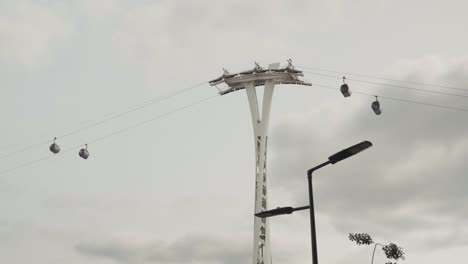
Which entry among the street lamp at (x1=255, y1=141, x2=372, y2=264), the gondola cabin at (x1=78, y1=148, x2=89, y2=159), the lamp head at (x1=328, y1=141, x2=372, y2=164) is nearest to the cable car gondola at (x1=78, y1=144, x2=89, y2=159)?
the gondola cabin at (x1=78, y1=148, x2=89, y2=159)

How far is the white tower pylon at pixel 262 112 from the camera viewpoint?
7138 cm

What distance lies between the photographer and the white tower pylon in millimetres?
71375

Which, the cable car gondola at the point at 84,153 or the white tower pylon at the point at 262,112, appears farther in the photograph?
the white tower pylon at the point at 262,112

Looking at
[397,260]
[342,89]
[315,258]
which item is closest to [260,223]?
[397,260]

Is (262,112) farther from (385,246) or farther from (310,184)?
(310,184)

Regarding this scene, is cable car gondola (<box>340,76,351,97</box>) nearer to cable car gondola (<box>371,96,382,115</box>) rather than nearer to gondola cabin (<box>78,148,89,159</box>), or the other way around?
cable car gondola (<box>371,96,382,115</box>)

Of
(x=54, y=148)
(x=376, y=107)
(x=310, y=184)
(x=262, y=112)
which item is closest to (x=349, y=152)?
(x=310, y=184)

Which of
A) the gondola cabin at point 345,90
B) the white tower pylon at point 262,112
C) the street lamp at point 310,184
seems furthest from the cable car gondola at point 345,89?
the street lamp at point 310,184

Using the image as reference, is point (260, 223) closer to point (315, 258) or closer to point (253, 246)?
point (253, 246)

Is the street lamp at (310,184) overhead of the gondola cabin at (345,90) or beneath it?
beneath

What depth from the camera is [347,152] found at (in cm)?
1695

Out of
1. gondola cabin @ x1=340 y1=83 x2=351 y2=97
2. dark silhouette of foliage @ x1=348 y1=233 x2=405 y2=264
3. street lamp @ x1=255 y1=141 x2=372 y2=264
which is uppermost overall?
gondola cabin @ x1=340 y1=83 x2=351 y2=97

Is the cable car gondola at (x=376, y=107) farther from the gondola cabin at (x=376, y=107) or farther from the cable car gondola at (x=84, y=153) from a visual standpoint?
the cable car gondola at (x=84, y=153)

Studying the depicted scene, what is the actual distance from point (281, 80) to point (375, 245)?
2709cm
